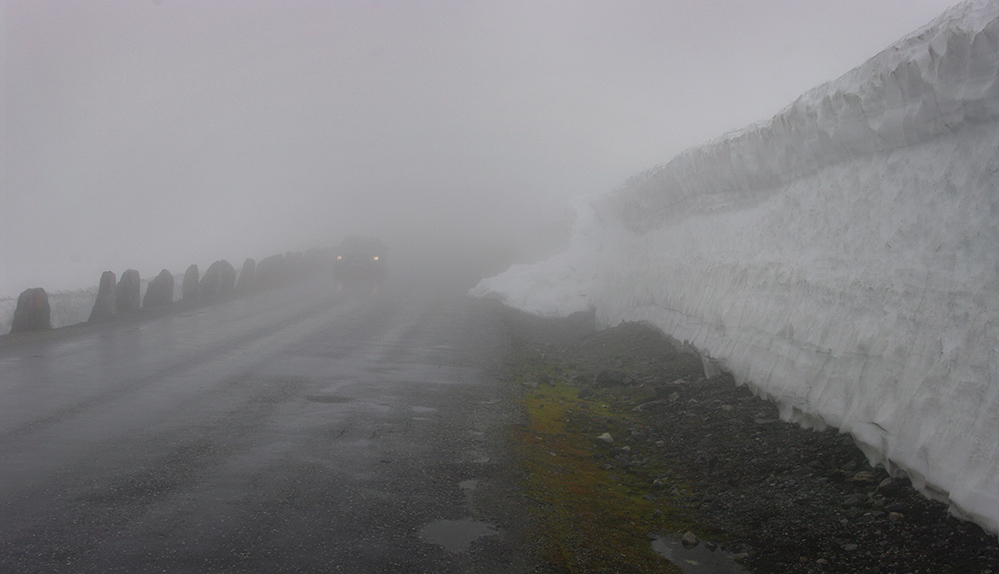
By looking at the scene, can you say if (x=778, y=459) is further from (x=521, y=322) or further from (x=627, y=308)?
(x=521, y=322)

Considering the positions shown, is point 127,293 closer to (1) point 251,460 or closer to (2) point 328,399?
(2) point 328,399

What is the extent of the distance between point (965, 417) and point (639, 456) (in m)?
2.94

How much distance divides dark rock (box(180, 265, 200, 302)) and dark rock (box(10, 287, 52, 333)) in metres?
5.87

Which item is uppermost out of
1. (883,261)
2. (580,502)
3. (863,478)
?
(883,261)

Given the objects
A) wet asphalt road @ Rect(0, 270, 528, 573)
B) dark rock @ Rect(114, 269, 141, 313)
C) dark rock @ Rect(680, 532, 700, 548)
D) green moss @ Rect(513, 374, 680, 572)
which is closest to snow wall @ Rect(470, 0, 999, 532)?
dark rock @ Rect(680, 532, 700, 548)

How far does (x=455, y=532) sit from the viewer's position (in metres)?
4.42

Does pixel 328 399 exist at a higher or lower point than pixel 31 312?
lower

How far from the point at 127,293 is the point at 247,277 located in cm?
795

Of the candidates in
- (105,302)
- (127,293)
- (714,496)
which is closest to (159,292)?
(127,293)

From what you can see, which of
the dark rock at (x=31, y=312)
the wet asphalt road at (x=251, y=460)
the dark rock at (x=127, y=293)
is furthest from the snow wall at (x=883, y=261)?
the dark rock at (x=127, y=293)

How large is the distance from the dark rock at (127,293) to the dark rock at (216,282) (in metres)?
3.28

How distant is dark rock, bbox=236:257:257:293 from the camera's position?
77.9 feet

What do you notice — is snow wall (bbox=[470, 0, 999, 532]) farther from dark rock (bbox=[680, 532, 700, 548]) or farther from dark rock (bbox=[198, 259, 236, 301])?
dark rock (bbox=[198, 259, 236, 301])

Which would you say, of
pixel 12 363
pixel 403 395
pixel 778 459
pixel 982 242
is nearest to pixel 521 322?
pixel 403 395
